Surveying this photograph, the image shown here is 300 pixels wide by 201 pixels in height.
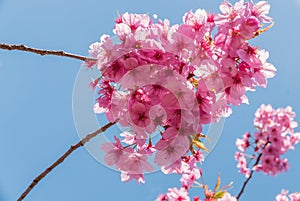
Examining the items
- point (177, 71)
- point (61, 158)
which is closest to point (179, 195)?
point (61, 158)

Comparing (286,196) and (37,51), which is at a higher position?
(286,196)

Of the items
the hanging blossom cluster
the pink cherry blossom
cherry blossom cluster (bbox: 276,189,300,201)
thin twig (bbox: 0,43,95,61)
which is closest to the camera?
the hanging blossom cluster

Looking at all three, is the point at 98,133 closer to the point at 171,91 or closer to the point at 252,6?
the point at 171,91

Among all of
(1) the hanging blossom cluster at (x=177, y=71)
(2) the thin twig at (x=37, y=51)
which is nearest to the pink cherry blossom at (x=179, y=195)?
(1) the hanging blossom cluster at (x=177, y=71)

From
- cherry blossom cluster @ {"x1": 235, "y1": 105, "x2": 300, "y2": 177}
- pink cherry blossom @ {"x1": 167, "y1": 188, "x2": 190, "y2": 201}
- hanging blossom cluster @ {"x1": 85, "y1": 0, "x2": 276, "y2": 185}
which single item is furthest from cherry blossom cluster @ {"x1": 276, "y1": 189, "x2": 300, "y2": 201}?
hanging blossom cluster @ {"x1": 85, "y1": 0, "x2": 276, "y2": 185}

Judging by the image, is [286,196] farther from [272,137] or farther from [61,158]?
[61,158]

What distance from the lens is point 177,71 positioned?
1.42m

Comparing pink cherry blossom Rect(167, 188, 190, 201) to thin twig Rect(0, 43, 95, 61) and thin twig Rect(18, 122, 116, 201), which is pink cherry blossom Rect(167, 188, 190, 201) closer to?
thin twig Rect(18, 122, 116, 201)

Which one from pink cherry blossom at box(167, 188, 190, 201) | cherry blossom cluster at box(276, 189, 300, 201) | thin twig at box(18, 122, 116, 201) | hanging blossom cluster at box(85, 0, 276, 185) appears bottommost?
thin twig at box(18, 122, 116, 201)

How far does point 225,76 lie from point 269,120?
15.8ft

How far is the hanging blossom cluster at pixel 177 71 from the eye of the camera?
54.1 inches

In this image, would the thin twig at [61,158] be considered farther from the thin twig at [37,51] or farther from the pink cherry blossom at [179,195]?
the pink cherry blossom at [179,195]

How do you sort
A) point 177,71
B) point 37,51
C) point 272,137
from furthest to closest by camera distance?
point 272,137 < point 37,51 < point 177,71

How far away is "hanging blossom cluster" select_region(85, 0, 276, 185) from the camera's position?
138 cm
